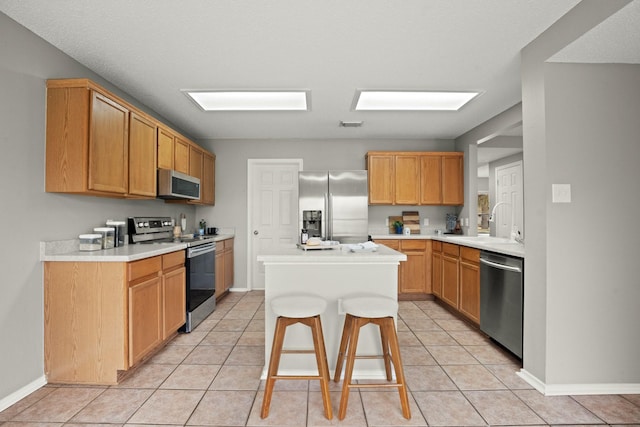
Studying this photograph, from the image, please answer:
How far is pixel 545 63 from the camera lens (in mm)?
2242

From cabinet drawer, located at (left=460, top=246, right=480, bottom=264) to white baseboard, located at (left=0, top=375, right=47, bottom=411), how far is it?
147 inches

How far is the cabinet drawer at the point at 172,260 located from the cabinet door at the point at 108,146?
0.68 m

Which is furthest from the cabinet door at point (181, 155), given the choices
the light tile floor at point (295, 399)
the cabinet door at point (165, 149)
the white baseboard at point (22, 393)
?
the white baseboard at point (22, 393)

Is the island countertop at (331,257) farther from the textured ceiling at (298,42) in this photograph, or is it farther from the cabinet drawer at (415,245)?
A: the cabinet drawer at (415,245)

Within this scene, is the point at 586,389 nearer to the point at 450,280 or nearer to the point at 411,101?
the point at 450,280

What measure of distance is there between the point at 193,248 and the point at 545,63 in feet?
11.3

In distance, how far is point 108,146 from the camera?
2.56 metres

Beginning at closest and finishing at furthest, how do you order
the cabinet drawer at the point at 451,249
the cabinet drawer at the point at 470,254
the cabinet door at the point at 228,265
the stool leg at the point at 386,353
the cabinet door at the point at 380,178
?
the stool leg at the point at 386,353, the cabinet drawer at the point at 470,254, the cabinet drawer at the point at 451,249, the cabinet door at the point at 228,265, the cabinet door at the point at 380,178

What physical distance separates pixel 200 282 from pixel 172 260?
2.22 feet

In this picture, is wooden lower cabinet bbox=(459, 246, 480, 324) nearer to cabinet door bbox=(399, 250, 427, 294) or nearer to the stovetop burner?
cabinet door bbox=(399, 250, 427, 294)

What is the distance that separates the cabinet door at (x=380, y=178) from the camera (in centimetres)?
484

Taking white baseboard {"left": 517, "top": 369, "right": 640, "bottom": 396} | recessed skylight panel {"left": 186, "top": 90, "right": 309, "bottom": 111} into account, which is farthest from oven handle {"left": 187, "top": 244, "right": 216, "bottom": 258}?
white baseboard {"left": 517, "top": 369, "right": 640, "bottom": 396}

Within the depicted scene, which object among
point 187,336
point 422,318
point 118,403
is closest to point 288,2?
point 118,403

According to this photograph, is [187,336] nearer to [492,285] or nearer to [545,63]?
[492,285]
